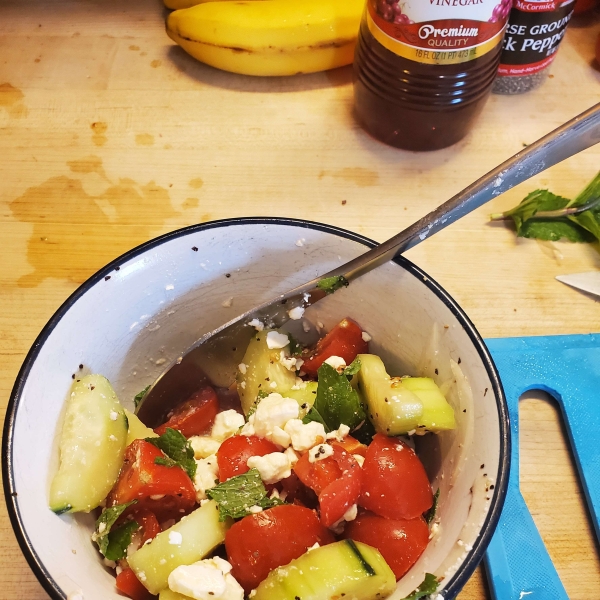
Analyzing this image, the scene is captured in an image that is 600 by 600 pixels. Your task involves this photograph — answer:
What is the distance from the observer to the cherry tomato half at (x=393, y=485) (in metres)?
0.63

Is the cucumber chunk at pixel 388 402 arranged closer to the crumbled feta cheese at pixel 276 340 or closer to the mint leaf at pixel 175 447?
the crumbled feta cheese at pixel 276 340

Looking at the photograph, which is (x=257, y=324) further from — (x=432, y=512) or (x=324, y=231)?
(x=432, y=512)

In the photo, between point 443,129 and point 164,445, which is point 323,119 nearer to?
point 443,129

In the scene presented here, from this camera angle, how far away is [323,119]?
1.29 meters

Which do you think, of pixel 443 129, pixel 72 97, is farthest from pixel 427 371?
pixel 72 97

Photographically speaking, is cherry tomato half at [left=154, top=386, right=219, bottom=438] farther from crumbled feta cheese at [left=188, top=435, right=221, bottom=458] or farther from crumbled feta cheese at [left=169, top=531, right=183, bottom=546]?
crumbled feta cheese at [left=169, top=531, right=183, bottom=546]

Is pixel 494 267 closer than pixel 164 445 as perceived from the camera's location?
No

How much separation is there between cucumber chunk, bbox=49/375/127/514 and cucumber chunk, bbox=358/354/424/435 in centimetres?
29

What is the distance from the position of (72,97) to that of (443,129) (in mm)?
832

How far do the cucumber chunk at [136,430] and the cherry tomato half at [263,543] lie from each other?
178 millimetres

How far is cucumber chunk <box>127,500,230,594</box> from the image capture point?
23.0 inches

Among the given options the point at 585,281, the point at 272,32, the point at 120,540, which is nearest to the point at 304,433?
the point at 120,540

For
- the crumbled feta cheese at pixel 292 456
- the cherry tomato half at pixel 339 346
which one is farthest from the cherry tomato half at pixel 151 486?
the cherry tomato half at pixel 339 346

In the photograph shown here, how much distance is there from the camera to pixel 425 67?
1.06 metres
